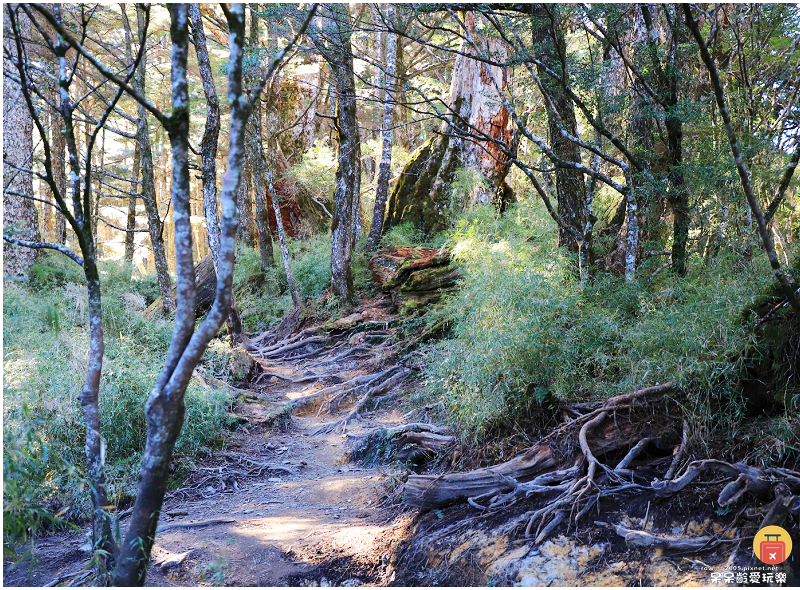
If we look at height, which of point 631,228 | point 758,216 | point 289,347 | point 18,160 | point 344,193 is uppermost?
point 18,160

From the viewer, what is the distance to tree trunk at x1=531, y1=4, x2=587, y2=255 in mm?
6211

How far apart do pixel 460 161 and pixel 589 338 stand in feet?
29.5

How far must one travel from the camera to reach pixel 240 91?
2670mm

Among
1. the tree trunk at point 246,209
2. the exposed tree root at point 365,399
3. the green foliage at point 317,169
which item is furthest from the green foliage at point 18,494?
the tree trunk at point 246,209

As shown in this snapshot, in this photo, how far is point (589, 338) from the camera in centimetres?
467

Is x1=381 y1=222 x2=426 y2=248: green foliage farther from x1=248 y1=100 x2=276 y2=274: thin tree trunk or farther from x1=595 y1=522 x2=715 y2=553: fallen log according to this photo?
x1=595 y1=522 x2=715 y2=553: fallen log

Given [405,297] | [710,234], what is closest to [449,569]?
[710,234]

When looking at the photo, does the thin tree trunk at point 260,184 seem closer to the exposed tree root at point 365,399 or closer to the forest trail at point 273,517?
the exposed tree root at point 365,399

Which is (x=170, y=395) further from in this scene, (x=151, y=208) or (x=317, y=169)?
(x=317, y=169)

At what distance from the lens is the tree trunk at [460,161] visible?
1221 cm

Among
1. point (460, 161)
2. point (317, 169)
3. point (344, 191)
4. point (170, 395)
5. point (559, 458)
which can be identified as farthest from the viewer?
point (317, 169)

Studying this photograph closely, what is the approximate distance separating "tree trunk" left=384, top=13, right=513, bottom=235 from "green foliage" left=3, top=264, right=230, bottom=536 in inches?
301

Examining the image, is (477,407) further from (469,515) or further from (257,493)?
(257,493)

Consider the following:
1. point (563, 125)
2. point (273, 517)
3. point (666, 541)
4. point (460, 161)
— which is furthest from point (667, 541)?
point (460, 161)
